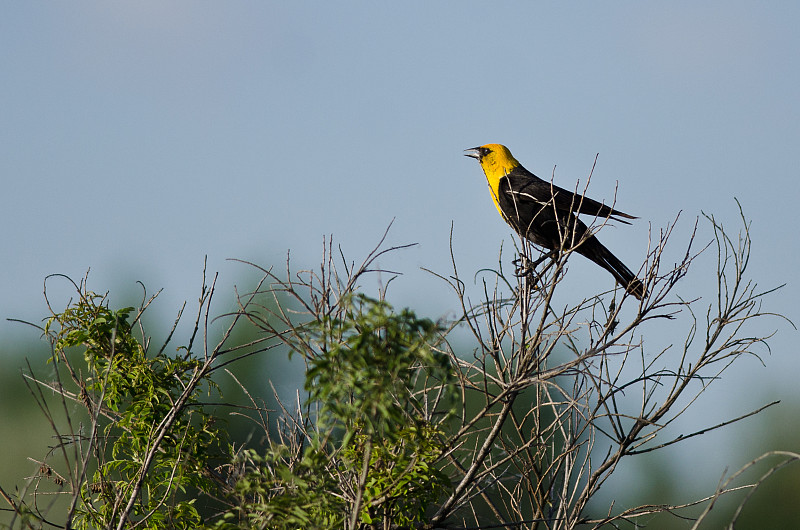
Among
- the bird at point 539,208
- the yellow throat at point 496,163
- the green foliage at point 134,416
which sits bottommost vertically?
the green foliage at point 134,416

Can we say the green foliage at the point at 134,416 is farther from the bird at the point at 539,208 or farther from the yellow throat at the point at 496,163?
the yellow throat at the point at 496,163

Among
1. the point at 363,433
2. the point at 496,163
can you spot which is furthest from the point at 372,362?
the point at 496,163

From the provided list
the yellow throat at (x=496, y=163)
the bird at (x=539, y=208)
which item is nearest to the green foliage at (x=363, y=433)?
the bird at (x=539, y=208)

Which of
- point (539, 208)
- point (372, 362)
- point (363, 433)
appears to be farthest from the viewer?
point (539, 208)

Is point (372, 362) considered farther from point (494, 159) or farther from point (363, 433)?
point (494, 159)

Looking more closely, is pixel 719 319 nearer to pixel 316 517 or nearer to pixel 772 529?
pixel 316 517

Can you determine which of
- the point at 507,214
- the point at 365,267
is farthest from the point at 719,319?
the point at 507,214

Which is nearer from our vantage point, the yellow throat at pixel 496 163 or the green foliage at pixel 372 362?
the green foliage at pixel 372 362

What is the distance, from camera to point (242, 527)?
2502 millimetres

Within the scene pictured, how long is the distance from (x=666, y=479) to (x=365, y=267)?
23.0m

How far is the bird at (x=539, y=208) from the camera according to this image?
16.4 feet

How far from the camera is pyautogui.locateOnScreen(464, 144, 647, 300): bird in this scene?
5.01m

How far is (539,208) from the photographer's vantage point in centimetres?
571

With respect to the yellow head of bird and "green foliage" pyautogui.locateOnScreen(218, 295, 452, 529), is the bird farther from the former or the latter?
"green foliage" pyautogui.locateOnScreen(218, 295, 452, 529)
